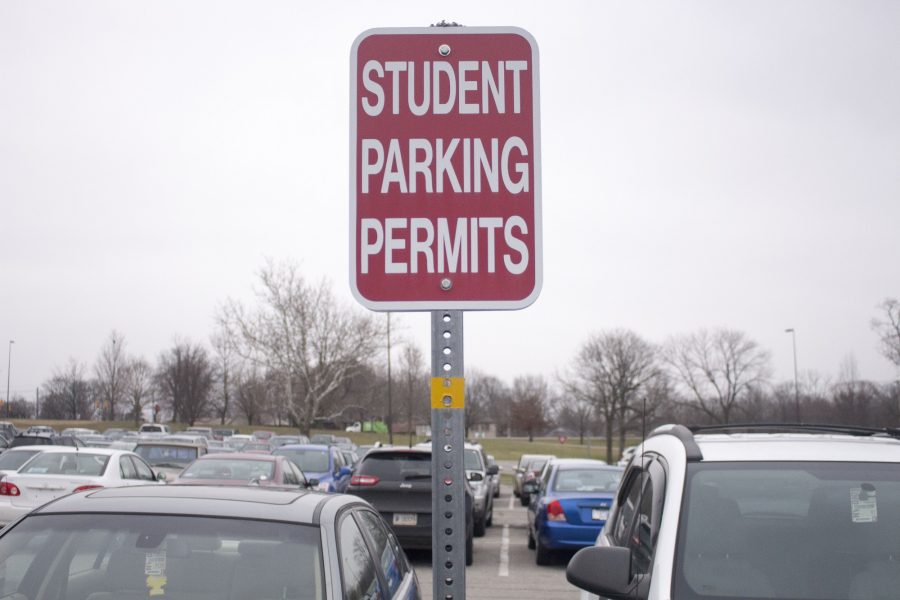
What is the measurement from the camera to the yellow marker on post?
2.66 m

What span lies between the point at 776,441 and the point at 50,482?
41.6ft

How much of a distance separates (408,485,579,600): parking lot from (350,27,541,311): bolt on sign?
940 cm

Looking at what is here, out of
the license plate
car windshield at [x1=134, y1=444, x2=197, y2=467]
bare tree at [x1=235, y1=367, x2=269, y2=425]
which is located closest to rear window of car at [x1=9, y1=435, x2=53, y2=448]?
car windshield at [x1=134, y1=444, x2=197, y2=467]

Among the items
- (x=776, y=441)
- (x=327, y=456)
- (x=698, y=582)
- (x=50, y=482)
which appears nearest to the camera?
(x=698, y=582)

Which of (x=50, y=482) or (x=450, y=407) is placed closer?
(x=450, y=407)

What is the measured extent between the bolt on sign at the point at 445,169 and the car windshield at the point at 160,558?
5.39 feet

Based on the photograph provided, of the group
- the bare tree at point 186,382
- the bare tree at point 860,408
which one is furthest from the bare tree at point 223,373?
the bare tree at point 860,408

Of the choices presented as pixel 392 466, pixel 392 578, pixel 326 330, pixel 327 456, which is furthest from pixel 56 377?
pixel 392 578

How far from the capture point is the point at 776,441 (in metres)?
4.18

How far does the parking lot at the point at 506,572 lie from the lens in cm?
1220

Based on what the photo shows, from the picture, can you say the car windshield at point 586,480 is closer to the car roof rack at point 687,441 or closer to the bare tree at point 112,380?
the car roof rack at point 687,441

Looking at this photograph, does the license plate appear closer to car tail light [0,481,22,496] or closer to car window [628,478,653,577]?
car tail light [0,481,22,496]

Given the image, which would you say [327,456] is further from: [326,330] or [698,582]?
[326,330]

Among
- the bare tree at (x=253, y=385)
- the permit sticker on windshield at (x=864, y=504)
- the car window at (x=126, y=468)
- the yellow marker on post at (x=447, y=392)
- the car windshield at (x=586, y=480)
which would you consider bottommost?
the car windshield at (x=586, y=480)
